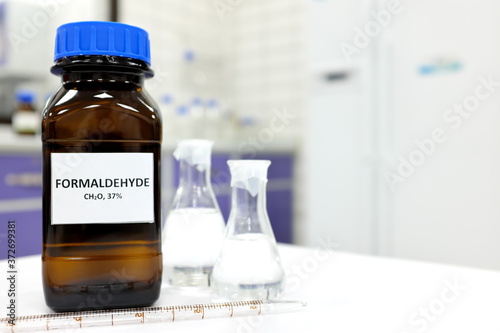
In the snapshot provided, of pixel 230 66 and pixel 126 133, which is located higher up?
pixel 230 66

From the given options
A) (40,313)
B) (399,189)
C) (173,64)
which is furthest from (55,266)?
(173,64)

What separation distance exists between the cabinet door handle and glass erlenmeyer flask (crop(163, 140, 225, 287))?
986mm

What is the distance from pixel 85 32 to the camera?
43 centimetres

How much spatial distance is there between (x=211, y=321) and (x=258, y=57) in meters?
2.54

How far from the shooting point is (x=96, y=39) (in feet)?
1.41

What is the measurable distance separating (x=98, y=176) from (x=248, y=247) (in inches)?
6.3

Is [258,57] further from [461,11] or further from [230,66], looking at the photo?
[461,11]

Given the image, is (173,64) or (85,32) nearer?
(85,32)

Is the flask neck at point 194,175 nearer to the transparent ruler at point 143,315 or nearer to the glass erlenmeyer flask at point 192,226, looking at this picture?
the glass erlenmeyer flask at point 192,226

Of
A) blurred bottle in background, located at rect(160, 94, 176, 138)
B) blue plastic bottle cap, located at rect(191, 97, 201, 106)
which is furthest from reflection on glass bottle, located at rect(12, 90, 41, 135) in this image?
blue plastic bottle cap, located at rect(191, 97, 201, 106)

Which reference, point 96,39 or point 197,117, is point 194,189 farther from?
point 197,117

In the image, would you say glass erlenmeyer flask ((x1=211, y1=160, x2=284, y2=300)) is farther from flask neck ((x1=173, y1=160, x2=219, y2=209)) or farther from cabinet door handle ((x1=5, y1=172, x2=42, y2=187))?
cabinet door handle ((x1=5, y1=172, x2=42, y2=187))

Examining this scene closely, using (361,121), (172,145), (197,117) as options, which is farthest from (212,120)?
(361,121)

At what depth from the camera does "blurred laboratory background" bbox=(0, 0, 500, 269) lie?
160 centimetres
